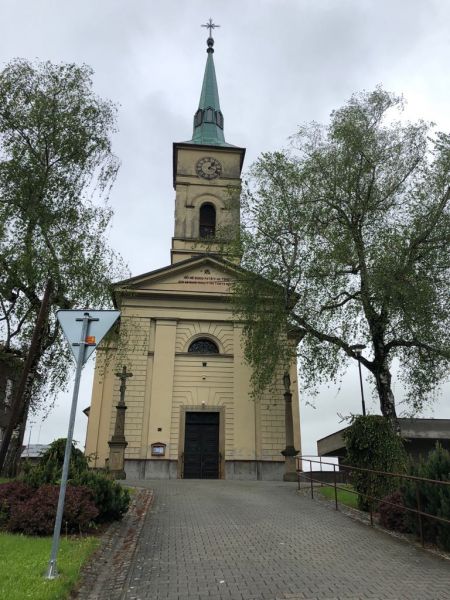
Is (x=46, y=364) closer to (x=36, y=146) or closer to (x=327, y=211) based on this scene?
(x=36, y=146)

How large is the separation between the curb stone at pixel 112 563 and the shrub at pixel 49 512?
1.59 ft

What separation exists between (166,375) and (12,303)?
28.7ft

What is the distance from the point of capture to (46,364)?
663 inches

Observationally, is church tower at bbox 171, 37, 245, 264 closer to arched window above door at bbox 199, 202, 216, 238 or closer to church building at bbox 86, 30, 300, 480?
arched window above door at bbox 199, 202, 216, 238

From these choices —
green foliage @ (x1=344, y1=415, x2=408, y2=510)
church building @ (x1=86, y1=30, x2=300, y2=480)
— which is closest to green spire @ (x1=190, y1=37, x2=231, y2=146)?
church building @ (x1=86, y1=30, x2=300, y2=480)

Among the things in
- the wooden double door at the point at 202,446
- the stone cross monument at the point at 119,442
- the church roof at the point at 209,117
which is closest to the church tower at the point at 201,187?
the church roof at the point at 209,117

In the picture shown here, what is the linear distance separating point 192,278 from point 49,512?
60.0 ft

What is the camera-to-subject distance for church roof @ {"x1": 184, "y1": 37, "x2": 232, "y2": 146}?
35.2 meters

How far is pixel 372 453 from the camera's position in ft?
38.1

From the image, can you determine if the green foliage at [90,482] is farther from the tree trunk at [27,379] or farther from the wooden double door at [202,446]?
the wooden double door at [202,446]

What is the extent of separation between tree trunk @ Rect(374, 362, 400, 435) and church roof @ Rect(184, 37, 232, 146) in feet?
75.5

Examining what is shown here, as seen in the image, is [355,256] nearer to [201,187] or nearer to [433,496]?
[433,496]

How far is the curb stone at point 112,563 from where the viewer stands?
18.5 feet

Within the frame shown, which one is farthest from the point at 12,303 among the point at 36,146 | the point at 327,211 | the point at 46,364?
the point at 327,211
